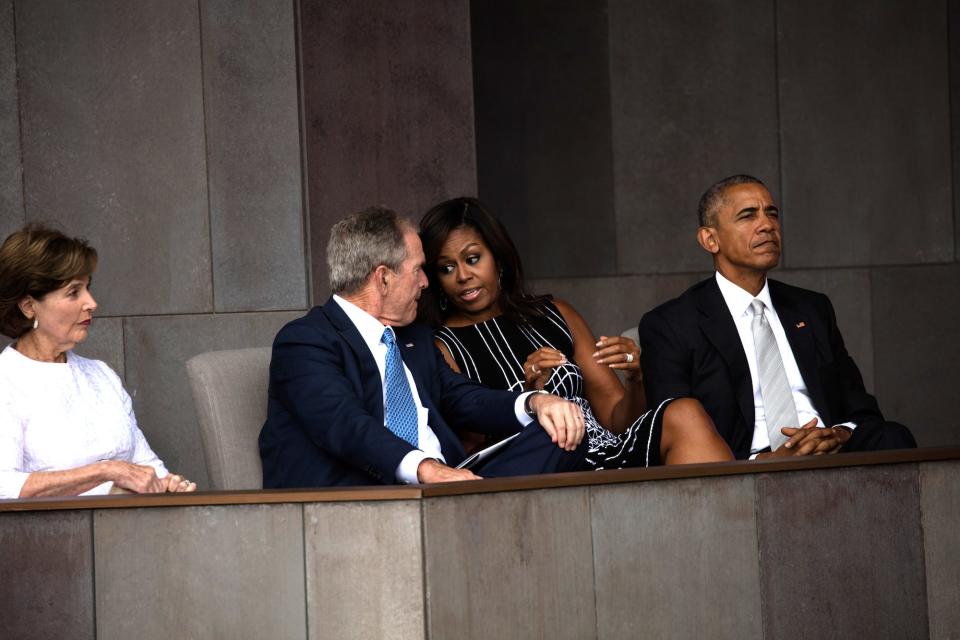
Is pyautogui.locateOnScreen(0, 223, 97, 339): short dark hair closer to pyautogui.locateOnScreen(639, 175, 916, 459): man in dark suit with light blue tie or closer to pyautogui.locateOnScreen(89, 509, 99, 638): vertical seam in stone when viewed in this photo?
pyautogui.locateOnScreen(89, 509, 99, 638): vertical seam in stone

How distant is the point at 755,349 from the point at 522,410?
867 mm

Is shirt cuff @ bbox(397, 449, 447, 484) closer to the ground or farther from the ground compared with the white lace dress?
closer to the ground

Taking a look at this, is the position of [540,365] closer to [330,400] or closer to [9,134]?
[330,400]

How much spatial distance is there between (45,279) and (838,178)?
4348 millimetres

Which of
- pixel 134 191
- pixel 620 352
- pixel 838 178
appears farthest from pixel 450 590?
pixel 838 178

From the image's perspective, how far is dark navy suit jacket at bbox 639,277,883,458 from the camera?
3.93 metres

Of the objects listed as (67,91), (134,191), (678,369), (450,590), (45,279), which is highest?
(67,91)

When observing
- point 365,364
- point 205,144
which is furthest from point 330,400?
point 205,144

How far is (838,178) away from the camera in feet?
21.4

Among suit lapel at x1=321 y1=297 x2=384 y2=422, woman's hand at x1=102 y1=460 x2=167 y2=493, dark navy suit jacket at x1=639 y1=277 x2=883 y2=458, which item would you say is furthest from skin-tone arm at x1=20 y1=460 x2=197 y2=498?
dark navy suit jacket at x1=639 y1=277 x2=883 y2=458

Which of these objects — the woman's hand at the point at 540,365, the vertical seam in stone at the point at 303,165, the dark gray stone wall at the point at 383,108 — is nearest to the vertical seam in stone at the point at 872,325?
the dark gray stone wall at the point at 383,108

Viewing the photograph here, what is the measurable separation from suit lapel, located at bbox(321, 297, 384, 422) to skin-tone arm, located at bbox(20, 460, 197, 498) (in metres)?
0.56

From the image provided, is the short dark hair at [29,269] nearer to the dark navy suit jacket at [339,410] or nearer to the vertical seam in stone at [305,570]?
the dark navy suit jacket at [339,410]

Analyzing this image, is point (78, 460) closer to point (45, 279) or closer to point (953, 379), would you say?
point (45, 279)
